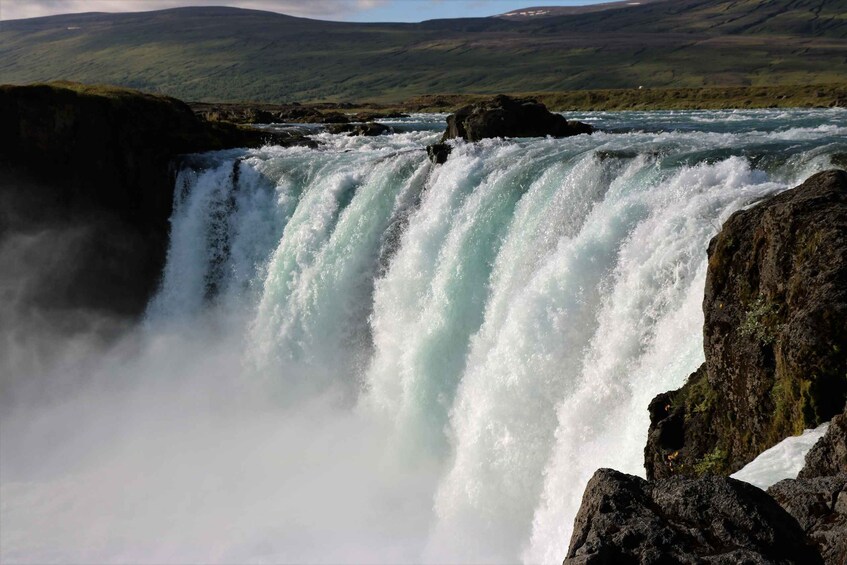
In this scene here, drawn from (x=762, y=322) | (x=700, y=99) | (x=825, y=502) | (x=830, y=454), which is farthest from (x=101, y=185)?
(x=700, y=99)

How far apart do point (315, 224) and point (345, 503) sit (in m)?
10.6

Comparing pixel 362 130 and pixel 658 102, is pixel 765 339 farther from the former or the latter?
pixel 658 102

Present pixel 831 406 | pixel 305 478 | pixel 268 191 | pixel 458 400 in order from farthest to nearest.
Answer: pixel 268 191 → pixel 305 478 → pixel 458 400 → pixel 831 406

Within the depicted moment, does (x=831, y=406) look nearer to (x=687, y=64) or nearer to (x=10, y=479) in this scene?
(x=10, y=479)

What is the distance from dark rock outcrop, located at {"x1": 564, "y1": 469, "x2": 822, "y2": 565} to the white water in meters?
8.16

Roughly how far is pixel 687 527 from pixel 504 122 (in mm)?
27322

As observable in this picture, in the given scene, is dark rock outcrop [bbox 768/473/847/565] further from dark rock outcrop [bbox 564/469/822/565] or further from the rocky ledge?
dark rock outcrop [bbox 564/469/822/565]

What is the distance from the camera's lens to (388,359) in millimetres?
25500

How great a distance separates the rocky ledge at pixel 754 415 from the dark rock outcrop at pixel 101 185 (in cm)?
2789

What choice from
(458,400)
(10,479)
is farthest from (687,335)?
(10,479)

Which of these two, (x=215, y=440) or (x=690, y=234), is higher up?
(x=690, y=234)

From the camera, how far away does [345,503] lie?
22953 mm

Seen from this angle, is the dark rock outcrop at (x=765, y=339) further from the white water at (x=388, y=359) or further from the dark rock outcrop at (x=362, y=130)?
the dark rock outcrop at (x=362, y=130)

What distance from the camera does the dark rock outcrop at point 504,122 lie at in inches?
1308
